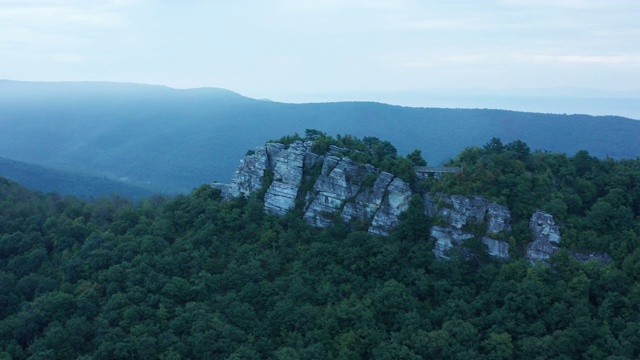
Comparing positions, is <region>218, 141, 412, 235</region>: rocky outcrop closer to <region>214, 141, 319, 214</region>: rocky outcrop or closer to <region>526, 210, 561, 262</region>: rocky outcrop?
<region>214, 141, 319, 214</region>: rocky outcrop

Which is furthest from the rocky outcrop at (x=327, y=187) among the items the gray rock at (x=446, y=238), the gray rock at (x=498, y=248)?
the gray rock at (x=498, y=248)

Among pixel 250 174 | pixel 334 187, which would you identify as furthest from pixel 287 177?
pixel 334 187

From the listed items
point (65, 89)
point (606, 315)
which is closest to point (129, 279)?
point (606, 315)

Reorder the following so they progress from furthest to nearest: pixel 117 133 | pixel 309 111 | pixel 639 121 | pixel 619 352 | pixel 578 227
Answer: pixel 117 133
pixel 309 111
pixel 639 121
pixel 578 227
pixel 619 352

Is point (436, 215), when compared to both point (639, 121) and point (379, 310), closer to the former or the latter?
point (379, 310)

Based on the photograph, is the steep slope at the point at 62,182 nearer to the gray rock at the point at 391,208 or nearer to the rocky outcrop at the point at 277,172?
the rocky outcrop at the point at 277,172

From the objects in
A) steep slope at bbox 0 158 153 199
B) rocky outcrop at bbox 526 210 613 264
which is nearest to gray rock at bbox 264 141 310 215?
rocky outcrop at bbox 526 210 613 264
